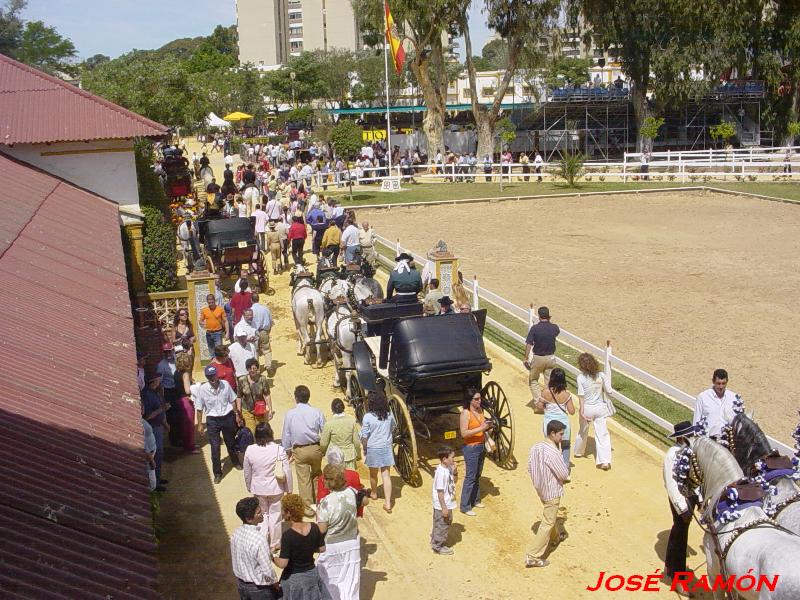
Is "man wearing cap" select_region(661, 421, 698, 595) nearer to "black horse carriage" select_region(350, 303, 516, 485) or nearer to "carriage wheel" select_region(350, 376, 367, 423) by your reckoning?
"black horse carriage" select_region(350, 303, 516, 485)

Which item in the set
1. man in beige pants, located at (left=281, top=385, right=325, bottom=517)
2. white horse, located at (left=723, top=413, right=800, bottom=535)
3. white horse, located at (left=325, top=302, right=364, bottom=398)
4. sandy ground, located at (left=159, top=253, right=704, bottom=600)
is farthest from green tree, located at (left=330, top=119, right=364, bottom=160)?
white horse, located at (left=723, top=413, right=800, bottom=535)

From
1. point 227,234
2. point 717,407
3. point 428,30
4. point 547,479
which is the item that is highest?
point 428,30

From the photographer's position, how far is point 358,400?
1111 cm

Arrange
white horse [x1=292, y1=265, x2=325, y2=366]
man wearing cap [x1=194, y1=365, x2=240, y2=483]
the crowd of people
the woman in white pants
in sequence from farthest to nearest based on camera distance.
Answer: white horse [x1=292, y1=265, x2=325, y2=366], the woman in white pants, man wearing cap [x1=194, y1=365, x2=240, y2=483], the crowd of people

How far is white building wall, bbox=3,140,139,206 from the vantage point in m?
14.7

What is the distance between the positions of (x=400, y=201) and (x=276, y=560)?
2763 centimetres

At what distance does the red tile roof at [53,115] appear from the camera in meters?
14.4

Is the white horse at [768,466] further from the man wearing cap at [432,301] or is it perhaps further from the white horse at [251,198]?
the white horse at [251,198]

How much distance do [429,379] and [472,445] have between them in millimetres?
1160

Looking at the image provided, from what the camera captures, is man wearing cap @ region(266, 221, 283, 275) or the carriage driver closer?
the carriage driver

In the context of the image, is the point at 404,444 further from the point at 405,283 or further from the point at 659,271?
the point at 659,271

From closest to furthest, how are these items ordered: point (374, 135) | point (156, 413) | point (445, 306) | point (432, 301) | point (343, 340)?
point (156, 413)
point (343, 340)
point (445, 306)
point (432, 301)
point (374, 135)

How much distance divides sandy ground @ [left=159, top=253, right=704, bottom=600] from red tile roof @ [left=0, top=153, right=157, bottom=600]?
88.9 inches

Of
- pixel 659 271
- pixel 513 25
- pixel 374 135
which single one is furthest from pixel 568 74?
pixel 659 271
